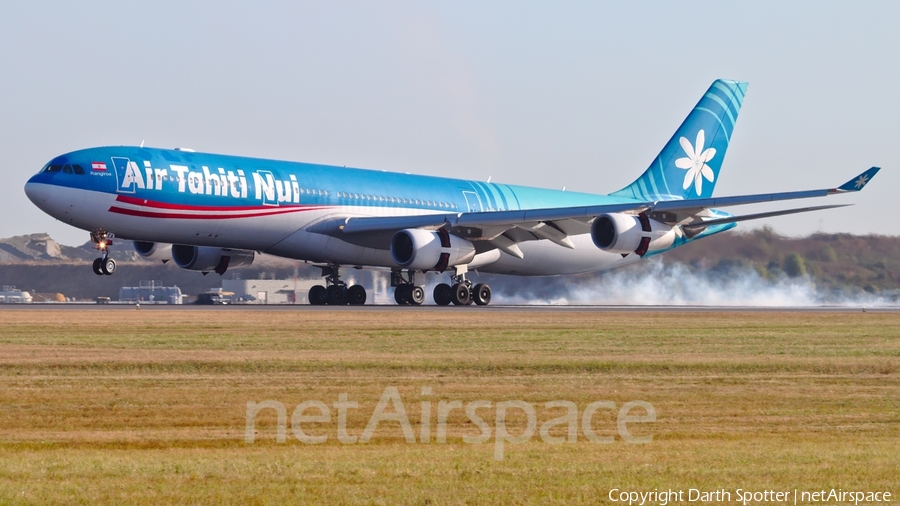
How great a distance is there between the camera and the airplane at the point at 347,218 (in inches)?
1251

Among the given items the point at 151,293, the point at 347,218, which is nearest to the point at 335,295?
the point at 347,218

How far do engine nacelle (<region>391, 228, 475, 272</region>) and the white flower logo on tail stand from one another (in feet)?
45.7

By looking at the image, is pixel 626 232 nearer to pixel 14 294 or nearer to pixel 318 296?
pixel 318 296

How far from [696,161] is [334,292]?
1654 centimetres

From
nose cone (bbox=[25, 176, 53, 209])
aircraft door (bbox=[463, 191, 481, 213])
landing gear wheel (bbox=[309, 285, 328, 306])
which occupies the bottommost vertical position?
landing gear wheel (bbox=[309, 285, 328, 306])

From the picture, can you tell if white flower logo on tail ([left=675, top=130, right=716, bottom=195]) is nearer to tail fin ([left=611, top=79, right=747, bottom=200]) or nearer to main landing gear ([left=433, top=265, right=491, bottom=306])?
tail fin ([left=611, top=79, right=747, bottom=200])

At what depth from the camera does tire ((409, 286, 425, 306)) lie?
128 ft

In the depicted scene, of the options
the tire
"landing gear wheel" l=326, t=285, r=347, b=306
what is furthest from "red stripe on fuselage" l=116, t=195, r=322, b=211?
the tire

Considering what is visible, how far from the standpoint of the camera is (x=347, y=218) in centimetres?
3703

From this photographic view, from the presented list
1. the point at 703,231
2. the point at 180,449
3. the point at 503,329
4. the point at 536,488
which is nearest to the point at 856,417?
the point at 536,488

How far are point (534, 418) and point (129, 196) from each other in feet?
71.8

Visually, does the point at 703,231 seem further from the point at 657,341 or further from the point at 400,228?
the point at 657,341

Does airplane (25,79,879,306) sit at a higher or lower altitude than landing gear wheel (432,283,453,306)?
higher

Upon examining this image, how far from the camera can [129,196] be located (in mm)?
31609
